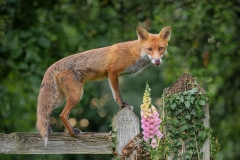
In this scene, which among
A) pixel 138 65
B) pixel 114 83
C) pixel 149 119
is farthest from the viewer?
pixel 138 65

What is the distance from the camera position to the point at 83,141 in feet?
13.8

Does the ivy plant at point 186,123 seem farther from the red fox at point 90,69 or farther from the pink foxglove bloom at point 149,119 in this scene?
the red fox at point 90,69

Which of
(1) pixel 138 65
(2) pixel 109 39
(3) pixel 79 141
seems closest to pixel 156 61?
(1) pixel 138 65

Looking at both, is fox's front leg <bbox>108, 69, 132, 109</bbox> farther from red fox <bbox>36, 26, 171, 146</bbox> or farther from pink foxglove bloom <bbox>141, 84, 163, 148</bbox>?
pink foxglove bloom <bbox>141, 84, 163, 148</bbox>

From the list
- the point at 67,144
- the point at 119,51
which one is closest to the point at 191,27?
the point at 119,51

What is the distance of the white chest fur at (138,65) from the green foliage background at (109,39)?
227 centimetres

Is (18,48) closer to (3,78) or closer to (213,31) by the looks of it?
(3,78)

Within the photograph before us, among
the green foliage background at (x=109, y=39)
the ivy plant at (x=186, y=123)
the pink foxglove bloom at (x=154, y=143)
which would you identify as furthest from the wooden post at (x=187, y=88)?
the green foliage background at (x=109, y=39)

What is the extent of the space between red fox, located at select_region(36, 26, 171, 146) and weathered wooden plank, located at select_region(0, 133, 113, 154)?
35 cm

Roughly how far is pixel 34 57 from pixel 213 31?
3.11 meters

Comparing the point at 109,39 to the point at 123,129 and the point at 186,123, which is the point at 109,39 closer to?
the point at 123,129

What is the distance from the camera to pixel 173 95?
3.84m

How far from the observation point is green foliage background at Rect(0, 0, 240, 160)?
27.7 feet

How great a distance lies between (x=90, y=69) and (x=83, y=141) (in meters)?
1.51
